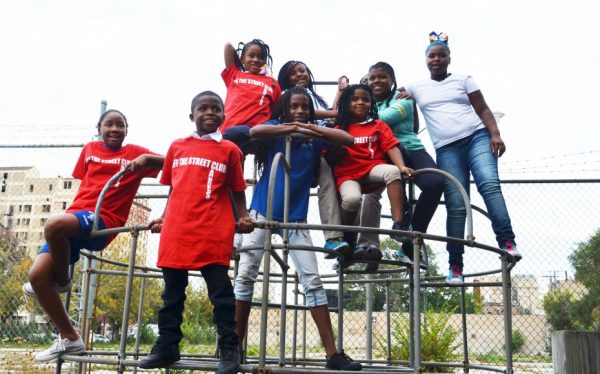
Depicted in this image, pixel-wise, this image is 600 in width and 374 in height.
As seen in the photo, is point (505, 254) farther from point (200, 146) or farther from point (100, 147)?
point (100, 147)

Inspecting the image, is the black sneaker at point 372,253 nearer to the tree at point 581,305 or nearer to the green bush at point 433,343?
the green bush at point 433,343

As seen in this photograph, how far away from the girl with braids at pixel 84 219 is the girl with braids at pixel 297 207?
654mm

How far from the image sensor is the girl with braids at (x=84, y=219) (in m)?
3.40

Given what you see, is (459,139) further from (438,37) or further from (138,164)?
(138,164)

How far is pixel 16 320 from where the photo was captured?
7652 mm

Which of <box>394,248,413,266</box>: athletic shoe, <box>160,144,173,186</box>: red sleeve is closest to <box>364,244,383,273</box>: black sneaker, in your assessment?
<box>394,248,413,266</box>: athletic shoe

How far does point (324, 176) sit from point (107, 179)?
4.46ft

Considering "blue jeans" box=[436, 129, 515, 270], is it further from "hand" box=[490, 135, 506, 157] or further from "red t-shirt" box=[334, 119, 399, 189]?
"red t-shirt" box=[334, 119, 399, 189]

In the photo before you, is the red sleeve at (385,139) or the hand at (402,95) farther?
the hand at (402,95)

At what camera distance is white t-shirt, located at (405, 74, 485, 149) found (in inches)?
171

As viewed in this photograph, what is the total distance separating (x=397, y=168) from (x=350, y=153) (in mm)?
310

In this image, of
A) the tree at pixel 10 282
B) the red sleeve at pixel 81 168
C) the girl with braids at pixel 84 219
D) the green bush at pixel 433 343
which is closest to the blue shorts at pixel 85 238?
the girl with braids at pixel 84 219

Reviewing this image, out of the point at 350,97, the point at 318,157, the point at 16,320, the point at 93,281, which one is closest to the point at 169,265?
the point at 318,157

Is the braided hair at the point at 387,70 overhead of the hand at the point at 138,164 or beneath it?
overhead
